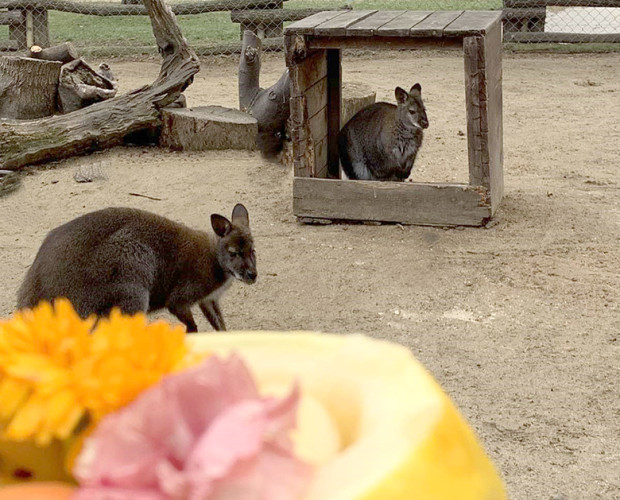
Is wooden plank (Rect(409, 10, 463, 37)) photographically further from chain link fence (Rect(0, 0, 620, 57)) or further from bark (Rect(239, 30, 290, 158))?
chain link fence (Rect(0, 0, 620, 57))

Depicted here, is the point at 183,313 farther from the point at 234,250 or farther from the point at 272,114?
the point at 272,114

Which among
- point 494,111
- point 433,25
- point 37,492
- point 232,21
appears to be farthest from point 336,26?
point 232,21

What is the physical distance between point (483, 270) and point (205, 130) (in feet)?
9.69

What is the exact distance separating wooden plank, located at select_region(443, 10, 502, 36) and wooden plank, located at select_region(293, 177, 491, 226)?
2.69 feet

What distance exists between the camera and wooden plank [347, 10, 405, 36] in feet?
17.1

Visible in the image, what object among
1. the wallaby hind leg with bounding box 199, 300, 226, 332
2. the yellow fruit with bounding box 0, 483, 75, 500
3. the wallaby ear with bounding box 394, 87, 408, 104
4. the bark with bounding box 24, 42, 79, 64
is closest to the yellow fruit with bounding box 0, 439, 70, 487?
the yellow fruit with bounding box 0, 483, 75, 500

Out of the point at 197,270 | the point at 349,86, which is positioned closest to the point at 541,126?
the point at 349,86

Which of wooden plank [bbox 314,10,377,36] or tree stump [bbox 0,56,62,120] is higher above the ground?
wooden plank [bbox 314,10,377,36]

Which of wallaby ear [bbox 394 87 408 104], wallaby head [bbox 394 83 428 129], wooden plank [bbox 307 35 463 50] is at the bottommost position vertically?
wallaby head [bbox 394 83 428 129]

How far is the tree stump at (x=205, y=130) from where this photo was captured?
7.05 m

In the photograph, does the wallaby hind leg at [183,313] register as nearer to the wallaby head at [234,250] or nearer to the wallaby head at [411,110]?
the wallaby head at [234,250]

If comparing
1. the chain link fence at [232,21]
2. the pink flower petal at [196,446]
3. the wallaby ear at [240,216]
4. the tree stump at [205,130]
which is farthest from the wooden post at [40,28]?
the pink flower petal at [196,446]

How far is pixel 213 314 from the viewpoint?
4148 mm

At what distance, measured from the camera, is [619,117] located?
769cm
